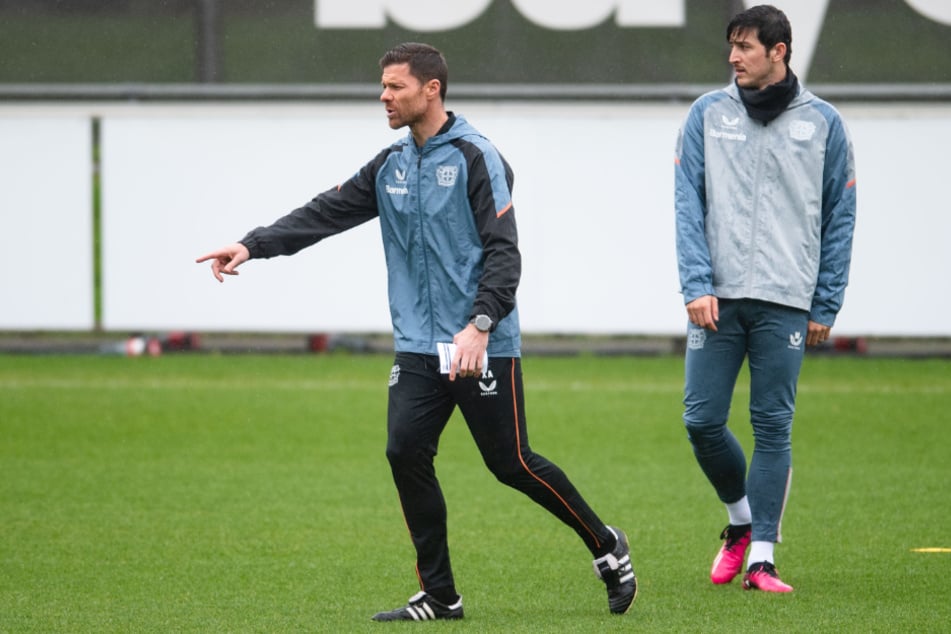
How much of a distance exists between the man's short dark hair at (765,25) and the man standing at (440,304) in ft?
3.52

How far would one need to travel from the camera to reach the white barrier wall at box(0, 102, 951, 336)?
46.0 feet

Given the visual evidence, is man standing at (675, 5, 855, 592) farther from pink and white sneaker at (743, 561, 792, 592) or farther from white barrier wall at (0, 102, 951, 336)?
white barrier wall at (0, 102, 951, 336)

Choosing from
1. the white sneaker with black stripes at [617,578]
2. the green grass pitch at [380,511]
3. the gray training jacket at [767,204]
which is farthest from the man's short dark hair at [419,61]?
the green grass pitch at [380,511]

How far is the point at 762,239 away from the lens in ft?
18.1

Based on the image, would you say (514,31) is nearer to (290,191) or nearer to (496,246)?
(290,191)

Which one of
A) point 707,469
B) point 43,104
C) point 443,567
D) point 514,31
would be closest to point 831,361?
point 514,31

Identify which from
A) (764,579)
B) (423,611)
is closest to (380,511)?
(423,611)

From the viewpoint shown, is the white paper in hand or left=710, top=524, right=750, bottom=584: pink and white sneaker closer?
the white paper in hand

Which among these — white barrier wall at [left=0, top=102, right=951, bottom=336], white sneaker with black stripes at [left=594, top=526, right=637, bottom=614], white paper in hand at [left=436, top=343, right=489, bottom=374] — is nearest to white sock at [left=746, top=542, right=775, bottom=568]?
white sneaker with black stripes at [left=594, top=526, right=637, bottom=614]

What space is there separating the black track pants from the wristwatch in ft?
0.82

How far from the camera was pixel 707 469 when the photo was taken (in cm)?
581

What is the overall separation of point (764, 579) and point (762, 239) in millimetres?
1247

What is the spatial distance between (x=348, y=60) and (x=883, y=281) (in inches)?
213

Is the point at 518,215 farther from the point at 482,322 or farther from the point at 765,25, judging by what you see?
the point at 482,322
